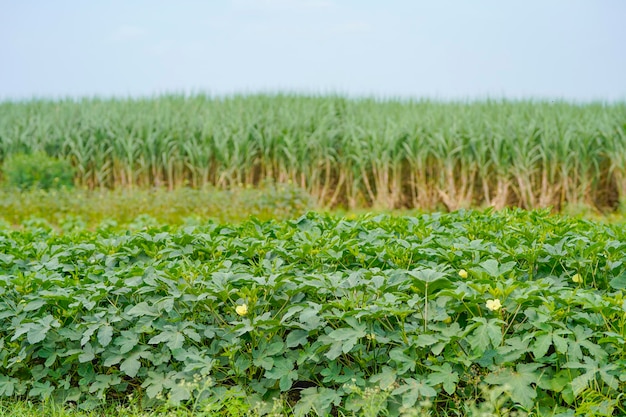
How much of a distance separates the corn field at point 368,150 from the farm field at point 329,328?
28.3ft

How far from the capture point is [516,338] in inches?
131

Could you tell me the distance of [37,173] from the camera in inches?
560

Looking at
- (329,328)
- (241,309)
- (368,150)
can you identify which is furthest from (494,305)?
(368,150)

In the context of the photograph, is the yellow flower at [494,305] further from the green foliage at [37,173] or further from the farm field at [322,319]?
the green foliage at [37,173]

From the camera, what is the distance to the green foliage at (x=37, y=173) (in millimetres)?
14234

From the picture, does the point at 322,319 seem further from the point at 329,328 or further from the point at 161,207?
the point at 161,207

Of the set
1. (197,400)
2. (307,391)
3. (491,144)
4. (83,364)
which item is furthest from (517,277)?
(491,144)

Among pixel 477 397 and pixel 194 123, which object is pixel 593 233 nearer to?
pixel 477 397

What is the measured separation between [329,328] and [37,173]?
12323 millimetres

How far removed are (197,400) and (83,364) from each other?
932mm

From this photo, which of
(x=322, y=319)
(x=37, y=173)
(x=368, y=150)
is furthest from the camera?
(x=37, y=173)

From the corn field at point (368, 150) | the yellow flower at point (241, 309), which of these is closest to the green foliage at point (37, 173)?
the corn field at point (368, 150)

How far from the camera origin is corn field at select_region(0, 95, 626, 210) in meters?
13.5

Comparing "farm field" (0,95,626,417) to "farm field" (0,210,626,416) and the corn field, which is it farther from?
the corn field
